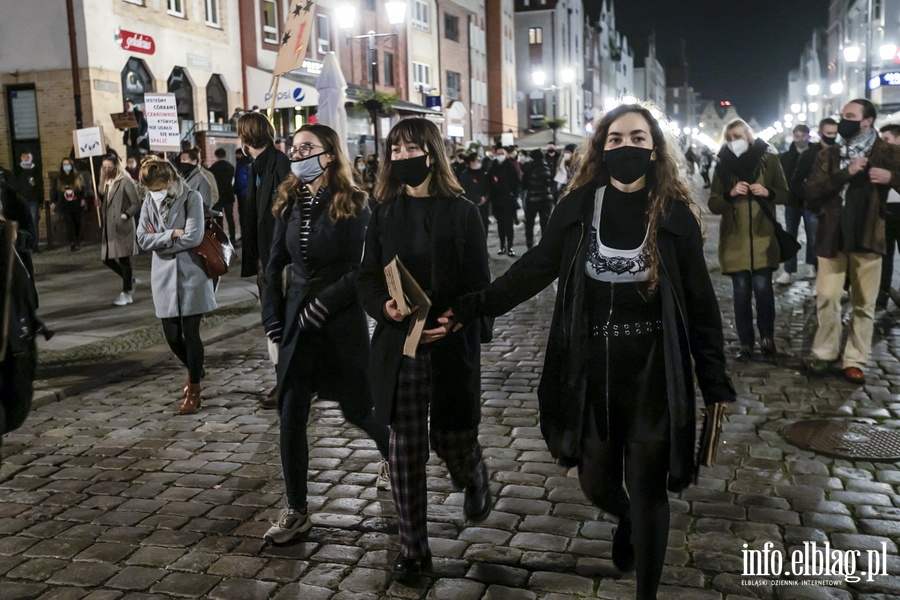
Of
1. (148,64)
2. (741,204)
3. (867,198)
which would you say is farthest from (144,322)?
(148,64)

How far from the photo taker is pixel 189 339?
7.31 meters

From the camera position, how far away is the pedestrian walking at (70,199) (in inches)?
823

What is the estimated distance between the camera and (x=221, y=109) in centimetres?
2825

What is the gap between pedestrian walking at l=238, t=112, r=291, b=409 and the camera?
653cm

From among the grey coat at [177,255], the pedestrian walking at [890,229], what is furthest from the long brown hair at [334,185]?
the pedestrian walking at [890,229]

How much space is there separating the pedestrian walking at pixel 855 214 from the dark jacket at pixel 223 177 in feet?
40.8

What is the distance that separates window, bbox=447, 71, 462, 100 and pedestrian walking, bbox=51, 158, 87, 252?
103 ft

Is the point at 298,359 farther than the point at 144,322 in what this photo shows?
No

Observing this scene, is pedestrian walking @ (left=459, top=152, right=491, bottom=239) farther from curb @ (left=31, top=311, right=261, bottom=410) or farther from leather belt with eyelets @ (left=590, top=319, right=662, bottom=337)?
leather belt with eyelets @ (left=590, top=319, right=662, bottom=337)

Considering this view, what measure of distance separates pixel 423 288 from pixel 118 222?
31.4 ft

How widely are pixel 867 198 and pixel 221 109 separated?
2356 cm

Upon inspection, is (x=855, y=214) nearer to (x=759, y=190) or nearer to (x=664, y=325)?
(x=759, y=190)

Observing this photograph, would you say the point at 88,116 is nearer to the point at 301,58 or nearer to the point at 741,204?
the point at 301,58

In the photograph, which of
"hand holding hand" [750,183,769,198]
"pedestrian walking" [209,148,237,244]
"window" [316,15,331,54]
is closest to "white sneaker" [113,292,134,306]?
"pedestrian walking" [209,148,237,244]
